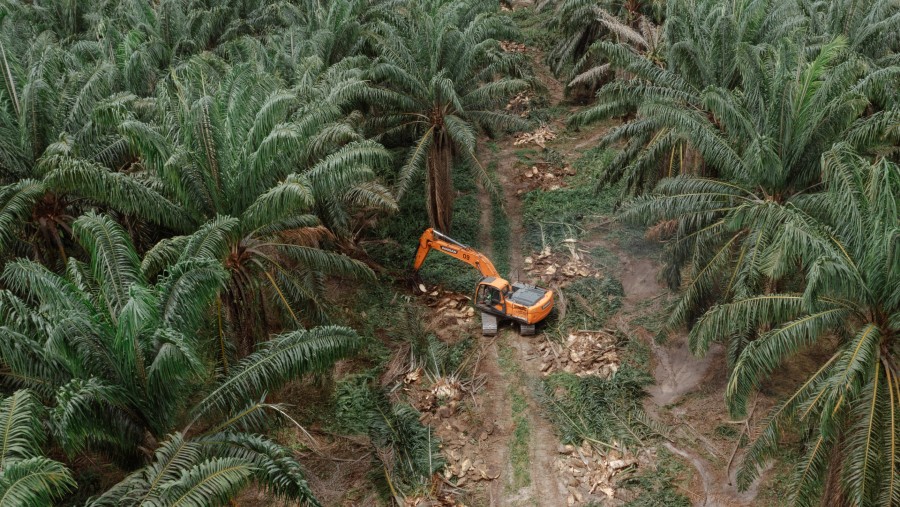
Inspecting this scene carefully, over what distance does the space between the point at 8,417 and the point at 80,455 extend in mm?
3158

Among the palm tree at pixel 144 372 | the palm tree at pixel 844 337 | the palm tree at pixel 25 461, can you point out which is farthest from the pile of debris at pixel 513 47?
the palm tree at pixel 25 461

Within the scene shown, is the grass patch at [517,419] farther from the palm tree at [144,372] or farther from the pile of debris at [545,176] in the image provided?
the pile of debris at [545,176]

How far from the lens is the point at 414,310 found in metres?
21.0

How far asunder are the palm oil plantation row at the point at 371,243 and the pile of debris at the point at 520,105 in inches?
309

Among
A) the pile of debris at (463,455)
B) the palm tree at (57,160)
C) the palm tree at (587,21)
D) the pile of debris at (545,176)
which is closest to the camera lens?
the palm tree at (57,160)

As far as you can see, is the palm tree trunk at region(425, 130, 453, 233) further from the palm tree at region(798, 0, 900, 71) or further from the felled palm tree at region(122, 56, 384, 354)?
the palm tree at region(798, 0, 900, 71)

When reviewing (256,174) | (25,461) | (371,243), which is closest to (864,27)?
(371,243)

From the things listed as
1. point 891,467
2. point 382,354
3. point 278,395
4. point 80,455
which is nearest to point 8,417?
point 80,455

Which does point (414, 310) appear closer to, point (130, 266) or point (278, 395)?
point (278, 395)

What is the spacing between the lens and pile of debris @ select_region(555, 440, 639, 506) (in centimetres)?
1514

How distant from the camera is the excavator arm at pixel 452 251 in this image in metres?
20.5

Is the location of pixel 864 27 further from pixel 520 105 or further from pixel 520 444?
pixel 520 105

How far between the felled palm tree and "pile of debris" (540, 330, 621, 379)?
16.5 ft

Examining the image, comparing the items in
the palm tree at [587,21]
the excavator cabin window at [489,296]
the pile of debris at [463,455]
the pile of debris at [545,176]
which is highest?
the palm tree at [587,21]
